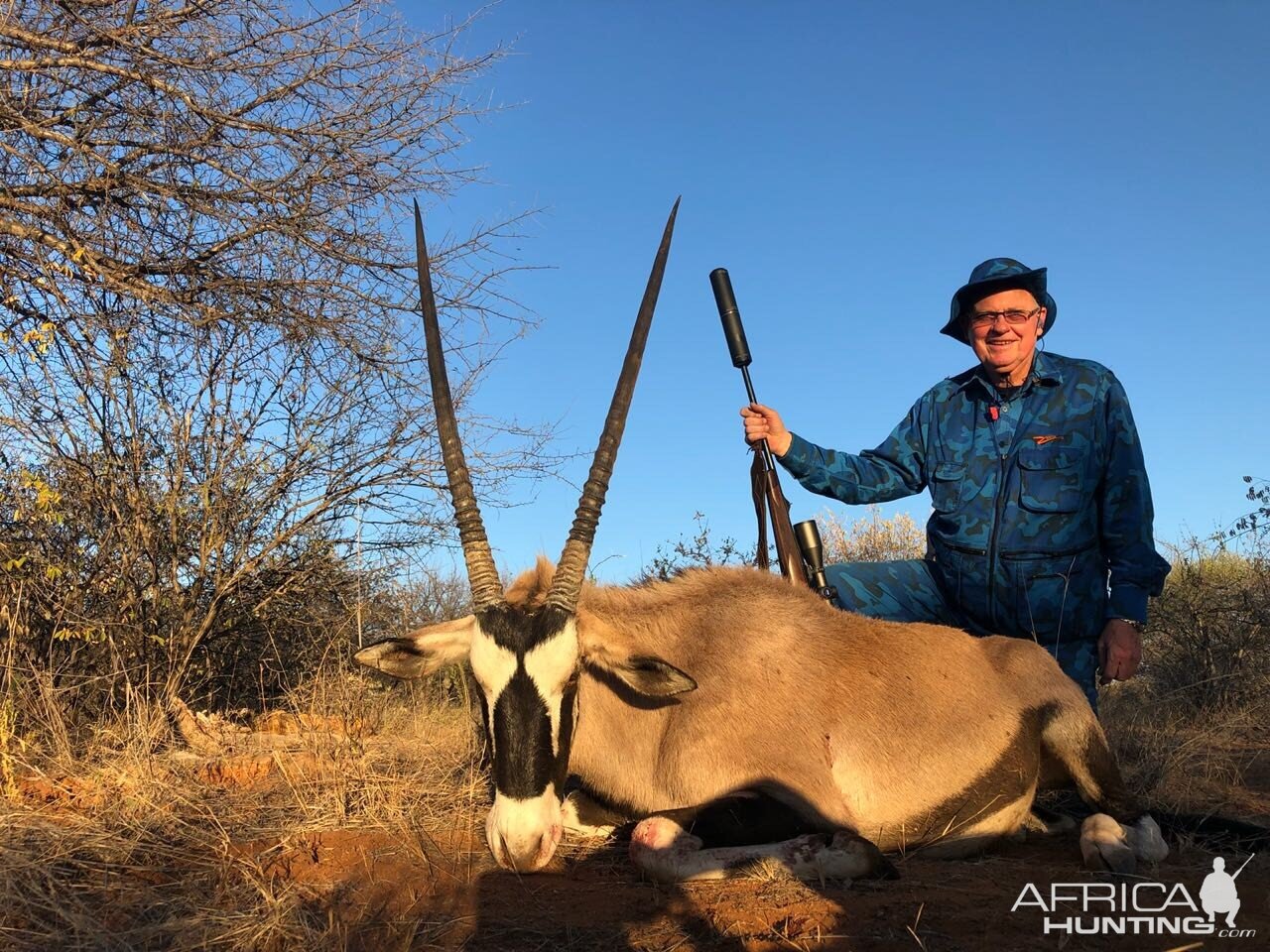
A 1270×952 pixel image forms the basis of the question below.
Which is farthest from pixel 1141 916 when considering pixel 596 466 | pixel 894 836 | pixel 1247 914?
pixel 596 466

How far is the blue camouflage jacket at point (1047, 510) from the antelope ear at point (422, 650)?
10.1 feet

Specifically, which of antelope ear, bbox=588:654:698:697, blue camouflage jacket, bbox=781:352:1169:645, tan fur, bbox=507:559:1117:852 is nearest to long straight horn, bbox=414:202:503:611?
tan fur, bbox=507:559:1117:852

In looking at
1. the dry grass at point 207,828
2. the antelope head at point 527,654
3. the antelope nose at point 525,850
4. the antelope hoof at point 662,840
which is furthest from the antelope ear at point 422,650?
the antelope hoof at point 662,840

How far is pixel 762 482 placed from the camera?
609 centimetres

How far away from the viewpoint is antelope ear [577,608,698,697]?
384cm

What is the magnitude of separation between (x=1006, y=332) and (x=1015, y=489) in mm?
945

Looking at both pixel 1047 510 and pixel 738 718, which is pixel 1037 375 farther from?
pixel 738 718

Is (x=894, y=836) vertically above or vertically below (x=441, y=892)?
below

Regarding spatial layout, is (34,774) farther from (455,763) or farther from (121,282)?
(121,282)

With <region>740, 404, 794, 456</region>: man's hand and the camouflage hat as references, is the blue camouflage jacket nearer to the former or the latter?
the camouflage hat

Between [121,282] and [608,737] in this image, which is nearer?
[608,737]

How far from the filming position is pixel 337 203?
6.43 metres

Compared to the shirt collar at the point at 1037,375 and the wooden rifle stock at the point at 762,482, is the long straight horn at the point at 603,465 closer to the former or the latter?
the wooden rifle stock at the point at 762,482

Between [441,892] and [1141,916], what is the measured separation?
7.52 feet
